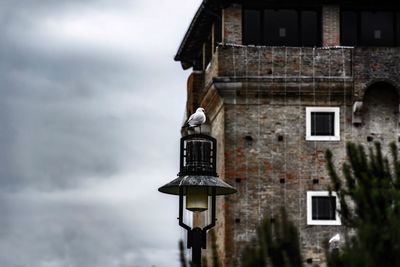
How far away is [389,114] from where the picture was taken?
4081 cm

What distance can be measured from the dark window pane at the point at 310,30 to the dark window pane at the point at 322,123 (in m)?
2.21

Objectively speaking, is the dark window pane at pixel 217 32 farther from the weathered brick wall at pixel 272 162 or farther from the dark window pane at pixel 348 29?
the dark window pane at pixel 348 29

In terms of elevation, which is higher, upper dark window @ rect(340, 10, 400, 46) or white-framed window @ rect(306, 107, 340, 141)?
upper dark window @ rect(340, 10, 400, 46)

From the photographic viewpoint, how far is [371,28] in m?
41.6

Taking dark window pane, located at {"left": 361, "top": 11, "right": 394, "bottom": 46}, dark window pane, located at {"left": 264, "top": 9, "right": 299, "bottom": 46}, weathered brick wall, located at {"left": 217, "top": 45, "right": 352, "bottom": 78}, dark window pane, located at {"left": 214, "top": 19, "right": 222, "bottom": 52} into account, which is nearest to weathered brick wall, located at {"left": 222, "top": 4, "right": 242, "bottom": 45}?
weathered brick wall, located at {"left": 217, "top": 45, "right": 352, "bottom": 78}

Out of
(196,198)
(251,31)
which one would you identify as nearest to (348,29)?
(251,31)

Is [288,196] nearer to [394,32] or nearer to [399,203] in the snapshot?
[394,32]

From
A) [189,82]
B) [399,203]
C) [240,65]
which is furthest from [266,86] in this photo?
[399,203]

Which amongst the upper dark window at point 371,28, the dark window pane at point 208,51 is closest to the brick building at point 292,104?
the upper dark window at point 371,28

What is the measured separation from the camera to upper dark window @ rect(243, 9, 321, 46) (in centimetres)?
4112

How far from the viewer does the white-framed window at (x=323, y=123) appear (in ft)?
133

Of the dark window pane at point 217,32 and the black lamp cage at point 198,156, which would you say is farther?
the dark window pane at point 217,32

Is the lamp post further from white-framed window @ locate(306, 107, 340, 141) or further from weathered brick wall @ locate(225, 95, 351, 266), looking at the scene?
white-framed window @ locate(306, 107, 340, 141)

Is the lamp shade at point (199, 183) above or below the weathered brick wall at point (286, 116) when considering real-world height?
below
